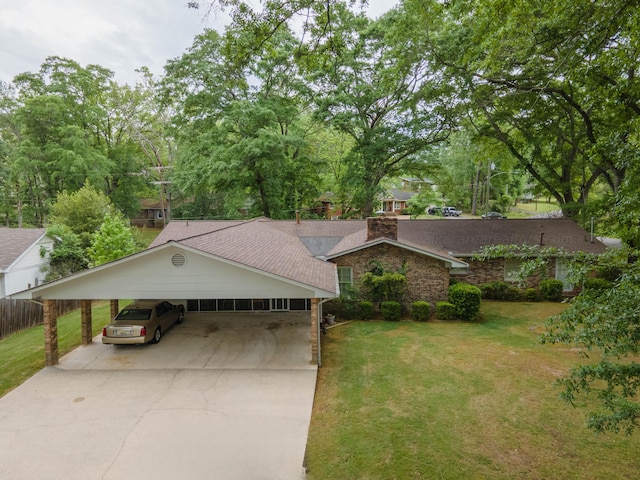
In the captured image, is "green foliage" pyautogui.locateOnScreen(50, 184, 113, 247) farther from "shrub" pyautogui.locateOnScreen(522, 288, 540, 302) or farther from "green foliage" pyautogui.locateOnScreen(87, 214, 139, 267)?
"shrub" pyautogui.locateOnScreen(522, 288, 540, 302)

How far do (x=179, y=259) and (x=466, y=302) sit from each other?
11.0 meters

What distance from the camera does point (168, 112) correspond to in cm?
3681

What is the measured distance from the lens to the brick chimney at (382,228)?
1510 centimetres

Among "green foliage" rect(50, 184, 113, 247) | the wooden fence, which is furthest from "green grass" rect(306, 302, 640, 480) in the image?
"green foliage" rect(50, 184, 113, 247)

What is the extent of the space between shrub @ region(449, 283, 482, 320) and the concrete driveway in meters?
6.94

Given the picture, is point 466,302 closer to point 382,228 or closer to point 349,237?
point 382,228

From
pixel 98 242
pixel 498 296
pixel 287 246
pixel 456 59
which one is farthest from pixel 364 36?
pixel 98 242

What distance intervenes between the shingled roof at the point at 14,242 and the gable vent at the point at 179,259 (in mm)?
11984

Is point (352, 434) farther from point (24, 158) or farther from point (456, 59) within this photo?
point (24, 158)

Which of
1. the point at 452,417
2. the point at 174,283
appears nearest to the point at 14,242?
the point at 174,283

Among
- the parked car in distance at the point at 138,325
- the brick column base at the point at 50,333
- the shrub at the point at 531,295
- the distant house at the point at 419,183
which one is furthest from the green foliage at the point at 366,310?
the distant house at the point at 419,183

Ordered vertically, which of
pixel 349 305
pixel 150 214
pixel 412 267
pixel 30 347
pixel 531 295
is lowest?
A: pixel 30 347

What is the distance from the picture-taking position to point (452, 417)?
740cm

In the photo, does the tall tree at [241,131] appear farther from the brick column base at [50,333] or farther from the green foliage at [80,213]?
the brick column base at [50,333]
